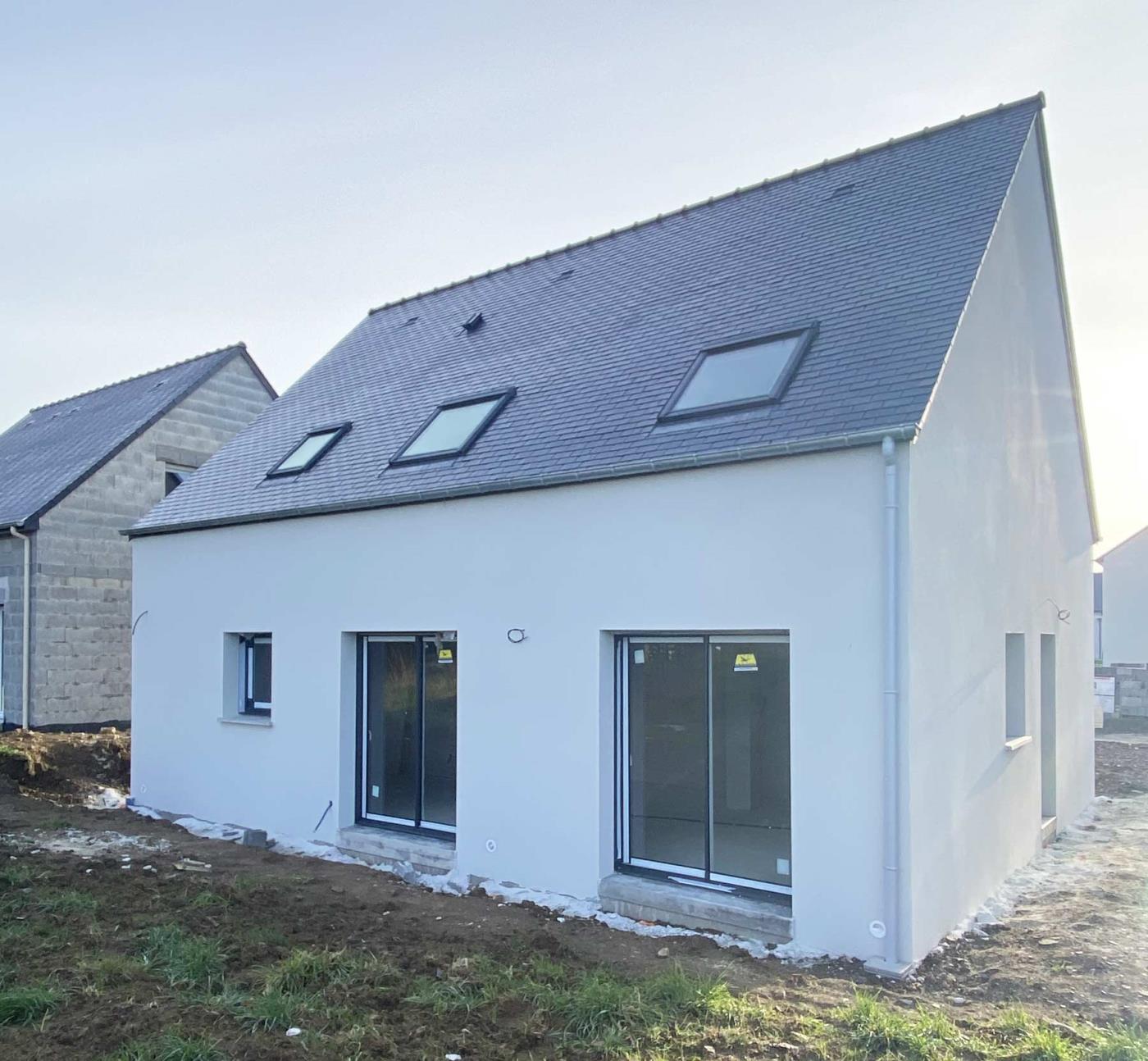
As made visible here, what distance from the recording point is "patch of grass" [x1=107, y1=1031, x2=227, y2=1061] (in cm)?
461

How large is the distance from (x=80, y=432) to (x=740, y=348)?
54.8 feet

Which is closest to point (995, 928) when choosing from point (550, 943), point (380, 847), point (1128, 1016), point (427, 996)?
point (1128, 1016)

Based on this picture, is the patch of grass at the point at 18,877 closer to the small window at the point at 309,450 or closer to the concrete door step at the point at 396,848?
the concrete door step at the point at 396,848

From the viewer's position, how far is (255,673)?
12.0 m

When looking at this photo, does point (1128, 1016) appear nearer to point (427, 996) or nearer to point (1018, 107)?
point (427, 996)

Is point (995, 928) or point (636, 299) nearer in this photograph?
point (995, 928)

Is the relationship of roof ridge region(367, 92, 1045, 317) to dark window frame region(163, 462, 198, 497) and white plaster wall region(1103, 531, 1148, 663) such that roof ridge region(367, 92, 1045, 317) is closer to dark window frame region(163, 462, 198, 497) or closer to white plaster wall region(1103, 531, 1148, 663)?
dark window frame region(163, 462, 198, 497)

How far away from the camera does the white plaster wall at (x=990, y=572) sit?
22.6ft

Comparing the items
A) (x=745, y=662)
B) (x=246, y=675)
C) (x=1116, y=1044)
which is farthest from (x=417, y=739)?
(x=1116, y=1044)

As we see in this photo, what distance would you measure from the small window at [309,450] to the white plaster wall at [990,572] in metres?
7.43

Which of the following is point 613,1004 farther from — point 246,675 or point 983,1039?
point 246,675

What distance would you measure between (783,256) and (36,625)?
1356 centimetres

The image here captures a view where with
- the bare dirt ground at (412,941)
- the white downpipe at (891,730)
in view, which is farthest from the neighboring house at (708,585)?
the bare dirt ground at (412,941)

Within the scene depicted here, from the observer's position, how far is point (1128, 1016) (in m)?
5.56
